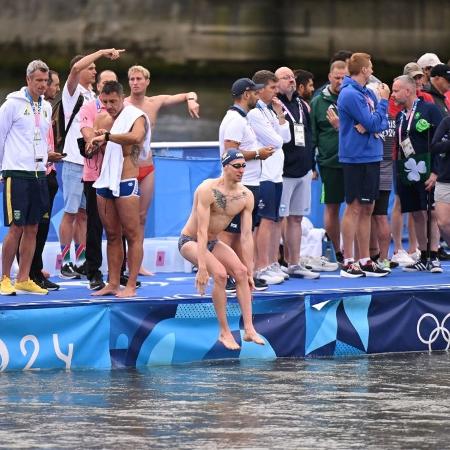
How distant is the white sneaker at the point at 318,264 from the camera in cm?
1438

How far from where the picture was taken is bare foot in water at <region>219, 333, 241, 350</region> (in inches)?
459

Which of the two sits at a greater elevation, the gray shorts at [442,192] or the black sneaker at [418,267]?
the gray shorts at [442,192]

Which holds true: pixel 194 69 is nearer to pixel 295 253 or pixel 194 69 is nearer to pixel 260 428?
pixel 295 253

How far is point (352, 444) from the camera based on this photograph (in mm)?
8773

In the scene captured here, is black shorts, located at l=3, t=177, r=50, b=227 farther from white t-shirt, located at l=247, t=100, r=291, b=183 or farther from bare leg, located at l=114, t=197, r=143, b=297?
white t-shirt, located at l=247, t=100, r=291, b=183

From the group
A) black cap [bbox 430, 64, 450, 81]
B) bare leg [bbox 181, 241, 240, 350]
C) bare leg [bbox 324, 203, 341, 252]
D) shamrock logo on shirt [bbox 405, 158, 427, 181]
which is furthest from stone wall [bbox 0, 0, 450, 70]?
bare leg [bbox 181, 241, 240, 350]

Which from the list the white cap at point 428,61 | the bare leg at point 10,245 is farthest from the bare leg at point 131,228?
the white cap at point 428,61

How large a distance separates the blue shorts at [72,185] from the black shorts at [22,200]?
144cm

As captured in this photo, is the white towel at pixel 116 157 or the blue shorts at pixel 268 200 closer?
the white towel at pixel 116 157

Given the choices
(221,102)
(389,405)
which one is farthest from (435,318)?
(221,102)

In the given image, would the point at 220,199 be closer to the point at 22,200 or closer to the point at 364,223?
the point at 22,200

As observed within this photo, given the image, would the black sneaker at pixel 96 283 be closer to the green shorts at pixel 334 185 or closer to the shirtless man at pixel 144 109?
the shirtless man at pixel 144 109

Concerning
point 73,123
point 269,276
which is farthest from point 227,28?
point 269,276

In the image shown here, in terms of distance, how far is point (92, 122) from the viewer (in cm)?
1253
